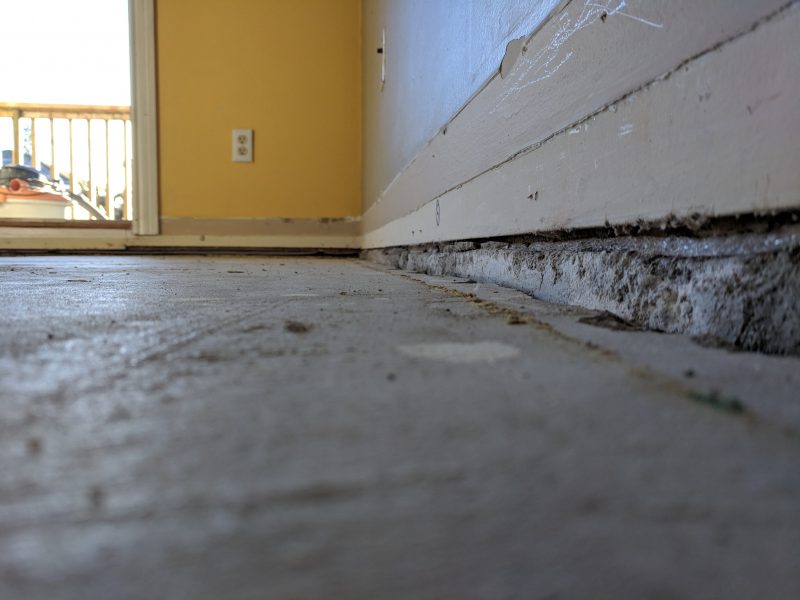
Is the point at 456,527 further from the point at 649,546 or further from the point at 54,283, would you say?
the point at 54,283

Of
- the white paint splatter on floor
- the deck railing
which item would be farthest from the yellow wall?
the white paint splatter on floor

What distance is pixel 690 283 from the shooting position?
25.3 inches

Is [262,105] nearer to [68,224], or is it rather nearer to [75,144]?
[68,224]

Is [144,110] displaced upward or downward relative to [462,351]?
upward

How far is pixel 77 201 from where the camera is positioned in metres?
5.39

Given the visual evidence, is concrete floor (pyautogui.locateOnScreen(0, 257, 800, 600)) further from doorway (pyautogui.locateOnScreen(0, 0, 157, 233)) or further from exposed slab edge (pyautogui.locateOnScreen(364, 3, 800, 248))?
doorway (pyautogui.locateOnScreen(0, 0, 157, 233))

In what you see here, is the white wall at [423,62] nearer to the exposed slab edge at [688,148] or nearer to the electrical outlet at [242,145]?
the exposed slab edge at [688,148]

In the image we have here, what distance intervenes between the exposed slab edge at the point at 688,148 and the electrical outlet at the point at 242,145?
9.03 feet

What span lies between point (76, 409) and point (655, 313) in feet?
1.97

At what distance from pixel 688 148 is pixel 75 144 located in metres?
5.84

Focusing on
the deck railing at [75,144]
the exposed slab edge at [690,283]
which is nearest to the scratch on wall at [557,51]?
the exposed slab edge at [690,283]

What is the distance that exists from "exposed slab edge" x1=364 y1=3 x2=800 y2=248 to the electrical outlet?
2.75 m

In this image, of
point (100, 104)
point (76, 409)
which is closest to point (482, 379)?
point (76, 409)

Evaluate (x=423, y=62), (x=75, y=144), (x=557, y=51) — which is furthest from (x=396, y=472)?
(x=75, y=144)
